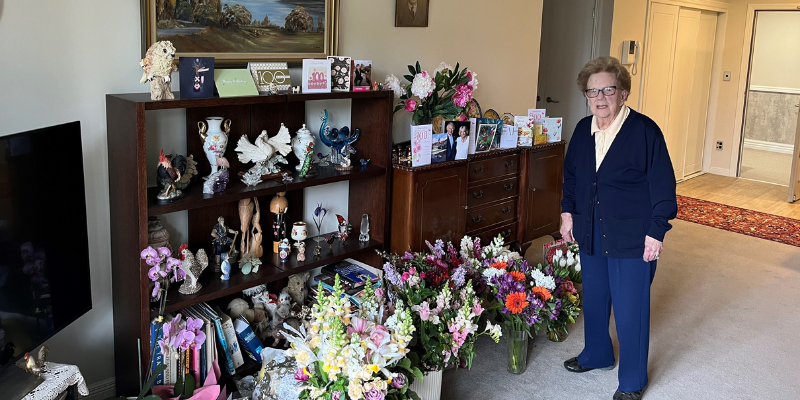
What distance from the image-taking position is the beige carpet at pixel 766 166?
763cm

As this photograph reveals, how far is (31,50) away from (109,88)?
29 centimetres

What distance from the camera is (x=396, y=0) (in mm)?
3367

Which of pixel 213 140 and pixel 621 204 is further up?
pixel 213 140

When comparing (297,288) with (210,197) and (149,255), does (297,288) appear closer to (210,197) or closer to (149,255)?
(210,197)

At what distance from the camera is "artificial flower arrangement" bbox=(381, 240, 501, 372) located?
2510 mm

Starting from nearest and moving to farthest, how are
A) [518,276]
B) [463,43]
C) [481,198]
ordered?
[518,276], [481,198], [463,43]

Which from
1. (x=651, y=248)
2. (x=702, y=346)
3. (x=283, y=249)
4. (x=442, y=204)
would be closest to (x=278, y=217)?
(x=283, y=249)

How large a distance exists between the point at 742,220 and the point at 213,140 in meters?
4.96

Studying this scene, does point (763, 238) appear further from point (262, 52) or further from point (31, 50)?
point (31, 50)

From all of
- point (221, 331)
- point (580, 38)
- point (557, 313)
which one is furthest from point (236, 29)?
A: point (580, 38)

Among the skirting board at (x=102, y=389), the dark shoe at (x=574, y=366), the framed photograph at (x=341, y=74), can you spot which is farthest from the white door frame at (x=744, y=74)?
the skirting board at (x=102, y=389)

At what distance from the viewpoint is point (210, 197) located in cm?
246

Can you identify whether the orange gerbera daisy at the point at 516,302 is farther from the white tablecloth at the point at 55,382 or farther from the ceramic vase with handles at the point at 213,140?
the white tablecloth at the point at 55,382

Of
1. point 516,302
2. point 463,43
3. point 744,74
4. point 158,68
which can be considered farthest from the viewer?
point 744,74
